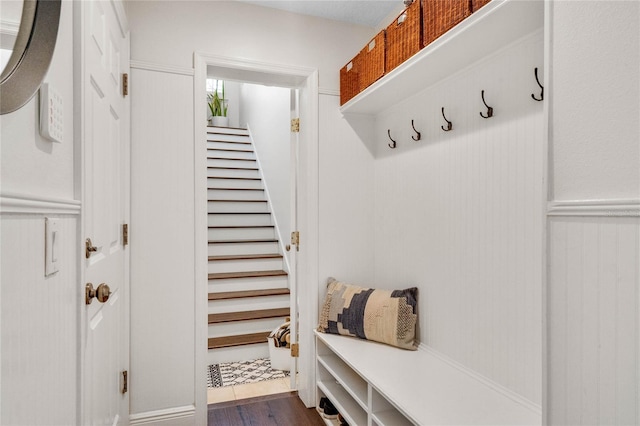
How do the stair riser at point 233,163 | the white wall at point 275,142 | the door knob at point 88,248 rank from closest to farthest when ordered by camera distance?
the door knob at point 88,248, the white wall at point 275,142, the stair riser at point 233,163

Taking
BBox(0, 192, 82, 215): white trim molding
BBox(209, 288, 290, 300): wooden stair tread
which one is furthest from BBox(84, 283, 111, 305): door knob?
BBox(209, 288, 290, 300): wooden stair tread

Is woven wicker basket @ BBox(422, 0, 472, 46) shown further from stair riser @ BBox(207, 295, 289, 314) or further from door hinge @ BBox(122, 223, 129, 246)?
stair riser @ BBox(207, 295, 289, 314)

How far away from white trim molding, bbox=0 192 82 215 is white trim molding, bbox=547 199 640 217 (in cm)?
112

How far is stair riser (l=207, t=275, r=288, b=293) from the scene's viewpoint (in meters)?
3.47

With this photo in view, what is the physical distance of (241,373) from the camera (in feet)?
9.42

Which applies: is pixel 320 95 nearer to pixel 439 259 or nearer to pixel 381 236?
pixel 381 236

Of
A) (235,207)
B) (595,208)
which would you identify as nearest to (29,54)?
(595,208)

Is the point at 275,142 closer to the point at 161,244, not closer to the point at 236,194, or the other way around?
the point at 236,194

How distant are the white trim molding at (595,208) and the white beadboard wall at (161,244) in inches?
69.3

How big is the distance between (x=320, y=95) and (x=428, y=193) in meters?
0.94

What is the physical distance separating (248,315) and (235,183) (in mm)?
2114

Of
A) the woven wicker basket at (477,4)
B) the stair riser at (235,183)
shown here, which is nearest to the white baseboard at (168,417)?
the woven wicker basket at (477,4)

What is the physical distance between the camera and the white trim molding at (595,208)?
0.75 meters

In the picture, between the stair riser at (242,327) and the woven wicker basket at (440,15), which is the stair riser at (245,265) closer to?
the stair riser at (242,327)
